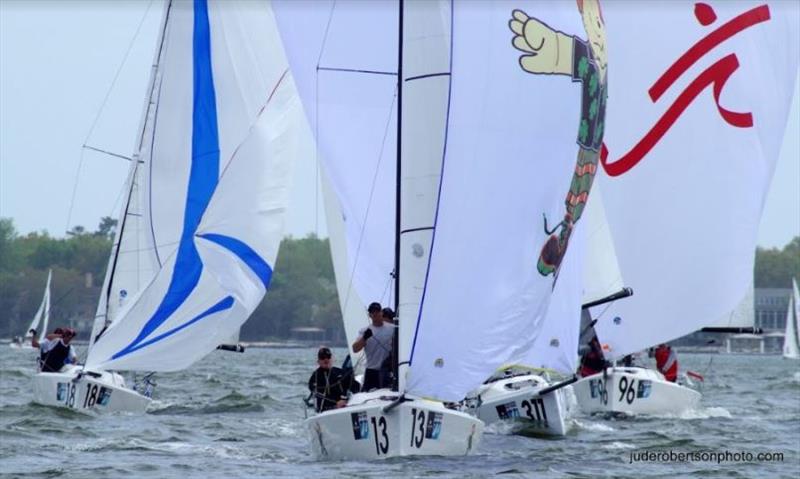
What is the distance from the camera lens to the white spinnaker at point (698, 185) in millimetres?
22094

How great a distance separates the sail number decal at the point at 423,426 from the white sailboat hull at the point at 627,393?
745cm

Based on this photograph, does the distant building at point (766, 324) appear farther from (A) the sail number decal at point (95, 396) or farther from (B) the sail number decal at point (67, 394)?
(B) the sail number decal at point (67, 394)

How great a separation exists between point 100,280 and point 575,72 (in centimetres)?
7980

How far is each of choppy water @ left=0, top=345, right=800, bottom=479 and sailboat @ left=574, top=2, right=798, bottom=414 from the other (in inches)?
33.1

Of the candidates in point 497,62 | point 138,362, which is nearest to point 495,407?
point 138,362

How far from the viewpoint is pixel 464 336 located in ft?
50.2

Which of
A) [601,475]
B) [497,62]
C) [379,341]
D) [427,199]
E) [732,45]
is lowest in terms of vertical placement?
[601,475]

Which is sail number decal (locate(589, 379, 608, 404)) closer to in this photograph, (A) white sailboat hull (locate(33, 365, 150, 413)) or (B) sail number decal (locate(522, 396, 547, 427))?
(B) sail number decal (locate(522, 396, 547, 427))

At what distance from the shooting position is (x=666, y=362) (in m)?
24.3

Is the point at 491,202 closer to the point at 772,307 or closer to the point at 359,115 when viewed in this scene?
the point at 359,115

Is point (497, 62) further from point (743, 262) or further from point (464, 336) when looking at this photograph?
point (743, 262)

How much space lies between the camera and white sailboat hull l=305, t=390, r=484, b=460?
15.2 meters

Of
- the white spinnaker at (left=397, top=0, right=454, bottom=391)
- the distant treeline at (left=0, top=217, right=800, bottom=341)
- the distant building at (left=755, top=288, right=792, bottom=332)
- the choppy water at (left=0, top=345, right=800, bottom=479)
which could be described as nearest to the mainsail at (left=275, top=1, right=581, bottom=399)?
the white spinnaker at (left=397, top=0, right=454, bottom=391)

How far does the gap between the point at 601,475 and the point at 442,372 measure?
1.63 meters
